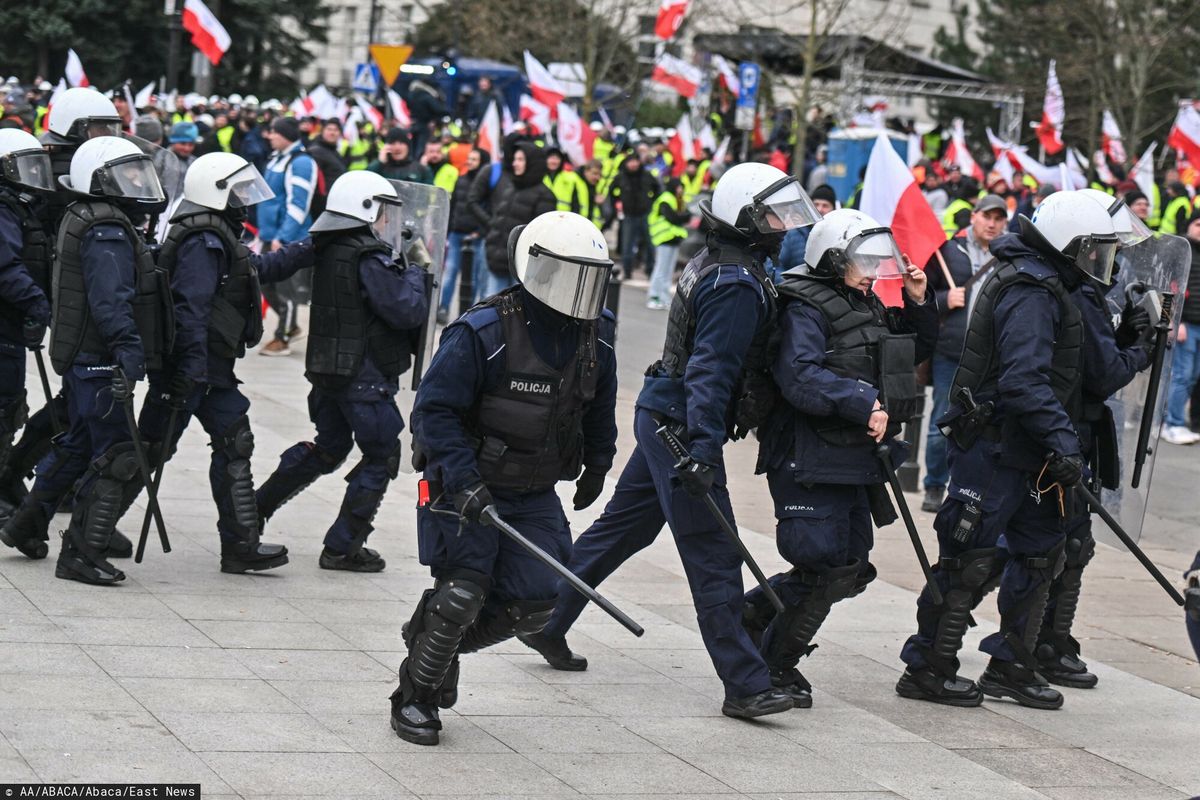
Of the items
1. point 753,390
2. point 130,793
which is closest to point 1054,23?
point 753,390

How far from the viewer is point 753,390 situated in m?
6.09

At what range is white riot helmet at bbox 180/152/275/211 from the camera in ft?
23.8

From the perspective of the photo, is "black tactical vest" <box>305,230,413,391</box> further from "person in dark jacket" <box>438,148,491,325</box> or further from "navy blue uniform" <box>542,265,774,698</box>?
"person in dark jacket" <box>438,148,491,325</box>

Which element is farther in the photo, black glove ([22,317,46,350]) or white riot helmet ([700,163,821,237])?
black glove ([22,317,46,350])

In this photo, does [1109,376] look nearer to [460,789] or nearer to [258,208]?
[460,789]

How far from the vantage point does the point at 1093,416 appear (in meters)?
6.61

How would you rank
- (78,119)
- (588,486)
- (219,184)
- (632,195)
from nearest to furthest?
(588,486) < (219,184) < (78,119) < (632,195)

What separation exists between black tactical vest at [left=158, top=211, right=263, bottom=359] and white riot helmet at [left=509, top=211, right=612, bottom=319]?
2.36m

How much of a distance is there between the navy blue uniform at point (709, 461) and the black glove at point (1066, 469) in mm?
1162

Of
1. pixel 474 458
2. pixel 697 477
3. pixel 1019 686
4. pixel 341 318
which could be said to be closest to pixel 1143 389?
pixel 1019 686

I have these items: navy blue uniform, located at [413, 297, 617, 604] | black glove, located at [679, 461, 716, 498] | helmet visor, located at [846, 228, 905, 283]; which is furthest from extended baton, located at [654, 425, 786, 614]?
helmet visor, located at [846, 228, 905, 283]

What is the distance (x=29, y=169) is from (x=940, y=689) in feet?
14.8

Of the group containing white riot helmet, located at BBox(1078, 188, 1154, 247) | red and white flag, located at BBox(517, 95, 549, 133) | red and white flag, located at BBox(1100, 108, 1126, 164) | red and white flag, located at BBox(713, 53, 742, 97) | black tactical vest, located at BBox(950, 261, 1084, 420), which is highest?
red and white flag, located at BBox(713, 53, 742, 97)

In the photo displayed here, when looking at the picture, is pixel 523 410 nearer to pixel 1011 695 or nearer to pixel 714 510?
pixel 714 510
